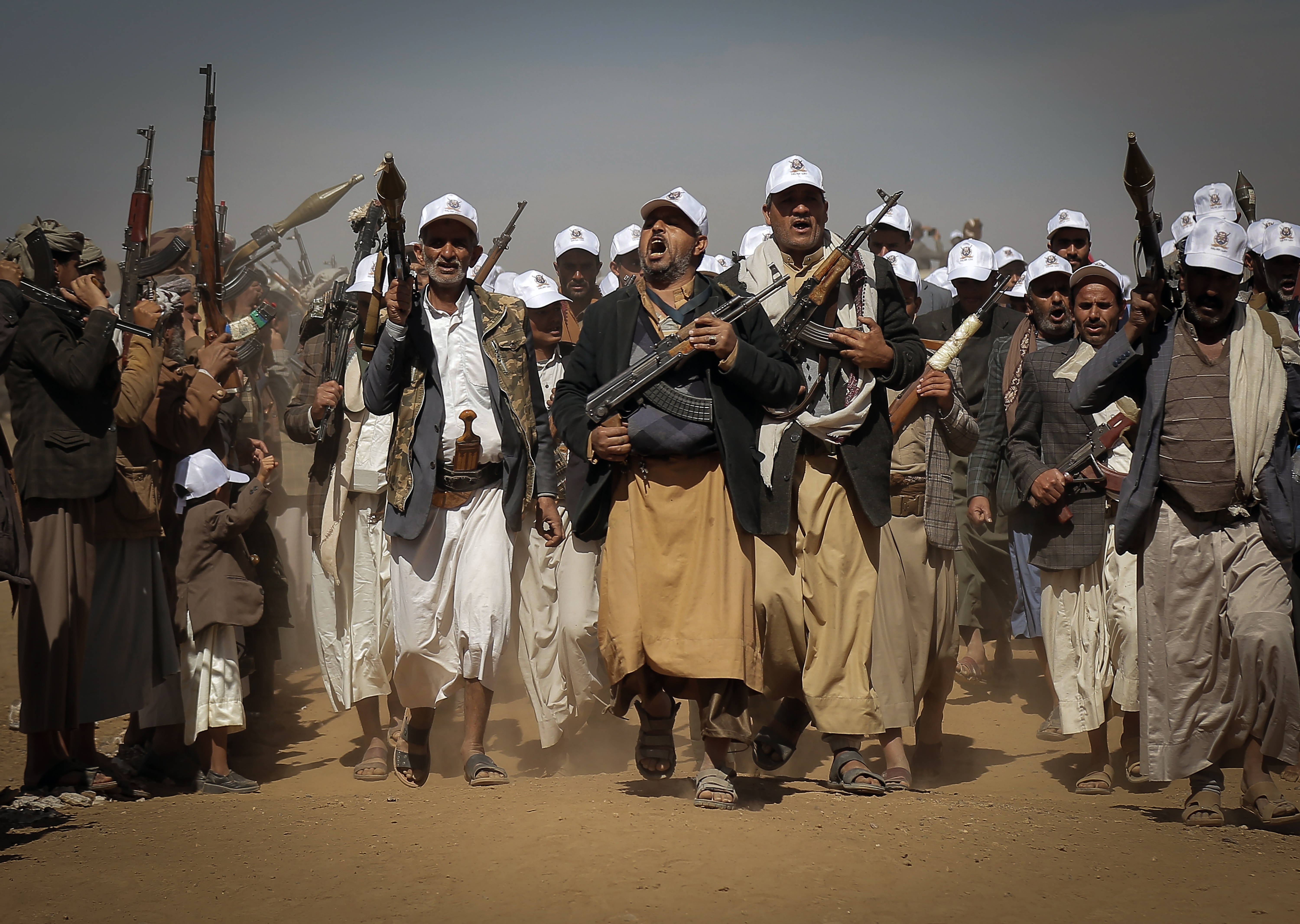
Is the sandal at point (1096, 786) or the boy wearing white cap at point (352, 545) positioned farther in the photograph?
the boy wearing white cap at point (352, 545)

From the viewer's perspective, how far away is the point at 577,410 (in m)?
5.96

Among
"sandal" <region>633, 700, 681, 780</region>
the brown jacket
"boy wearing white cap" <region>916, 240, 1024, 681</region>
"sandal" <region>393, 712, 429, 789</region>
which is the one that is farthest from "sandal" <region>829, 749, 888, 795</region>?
"boy wearing white cap" <region>916, 240, 1024, 681</region>

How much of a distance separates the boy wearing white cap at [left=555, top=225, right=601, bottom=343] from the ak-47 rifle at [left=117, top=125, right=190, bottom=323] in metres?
2.75

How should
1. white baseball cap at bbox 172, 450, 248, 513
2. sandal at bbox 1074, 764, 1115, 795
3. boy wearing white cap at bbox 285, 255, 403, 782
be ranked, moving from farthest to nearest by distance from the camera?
boy wearing white cap at bbox 285, 255, 403, 782 < white baseball cap at bbox 172, 450, 248, 513 < sandal at bbox 1074, 764, 1115, 795

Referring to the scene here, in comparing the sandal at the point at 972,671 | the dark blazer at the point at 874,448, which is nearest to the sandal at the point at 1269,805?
the dark blazer at the point at 874,448

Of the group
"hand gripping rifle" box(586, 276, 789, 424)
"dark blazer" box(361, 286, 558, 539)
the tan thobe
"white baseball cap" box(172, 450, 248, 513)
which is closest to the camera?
"hand gripping rifle" box(586, 276, 789, 424)

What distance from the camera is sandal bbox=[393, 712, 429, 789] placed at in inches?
263

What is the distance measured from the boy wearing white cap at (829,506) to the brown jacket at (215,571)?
2.87 m

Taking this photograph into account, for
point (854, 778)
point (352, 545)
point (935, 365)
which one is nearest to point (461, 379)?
point (352, 545)

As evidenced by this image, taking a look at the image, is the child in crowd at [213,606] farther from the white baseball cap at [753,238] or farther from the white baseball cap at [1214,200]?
the white baseball cap at [1214,200]

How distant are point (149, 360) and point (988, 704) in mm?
5888

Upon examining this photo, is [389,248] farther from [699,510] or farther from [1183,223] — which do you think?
[1183,223]

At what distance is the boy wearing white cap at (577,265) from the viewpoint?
372 inches

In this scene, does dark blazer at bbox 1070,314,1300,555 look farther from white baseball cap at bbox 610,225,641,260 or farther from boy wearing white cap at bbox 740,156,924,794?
white baseball cap at bbox 610,225,641,260
